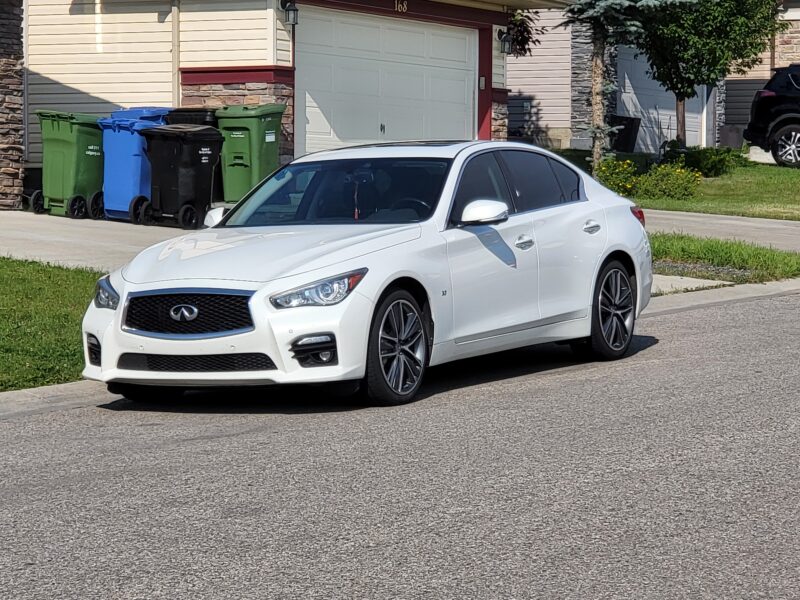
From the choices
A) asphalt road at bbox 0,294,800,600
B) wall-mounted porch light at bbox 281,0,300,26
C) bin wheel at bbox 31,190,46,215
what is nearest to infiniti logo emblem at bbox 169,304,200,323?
asphalt road at bbox 0,294,800,600

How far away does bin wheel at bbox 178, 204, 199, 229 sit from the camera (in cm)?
1878

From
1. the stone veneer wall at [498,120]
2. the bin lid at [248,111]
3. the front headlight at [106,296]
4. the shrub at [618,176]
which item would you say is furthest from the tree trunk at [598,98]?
the front headlight at [106,296]

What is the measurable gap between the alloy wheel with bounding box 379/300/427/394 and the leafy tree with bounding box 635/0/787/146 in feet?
76.3

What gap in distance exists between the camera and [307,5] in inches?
854

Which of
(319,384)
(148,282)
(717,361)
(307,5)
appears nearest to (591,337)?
(717,361)

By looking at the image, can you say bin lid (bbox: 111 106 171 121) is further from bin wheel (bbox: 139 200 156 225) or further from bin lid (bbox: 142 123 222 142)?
bin wheel (bbox: 139 200 156 225)

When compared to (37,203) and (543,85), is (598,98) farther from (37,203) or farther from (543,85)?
(37,203)

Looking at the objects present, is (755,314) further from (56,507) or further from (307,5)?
(307,5)

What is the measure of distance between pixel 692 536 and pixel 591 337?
4574 mm

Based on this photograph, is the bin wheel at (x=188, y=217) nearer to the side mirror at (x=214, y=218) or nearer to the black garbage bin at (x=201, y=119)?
the black garbage bin at (x=201, y=119)

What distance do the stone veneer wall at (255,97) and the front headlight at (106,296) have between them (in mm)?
12452

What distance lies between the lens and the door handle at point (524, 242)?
9.52 meters

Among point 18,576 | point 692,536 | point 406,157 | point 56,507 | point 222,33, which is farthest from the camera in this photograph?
point 222,33

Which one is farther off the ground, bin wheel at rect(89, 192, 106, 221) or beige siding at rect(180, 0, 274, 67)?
beige siding at rect(180, 0, 274, 67)
